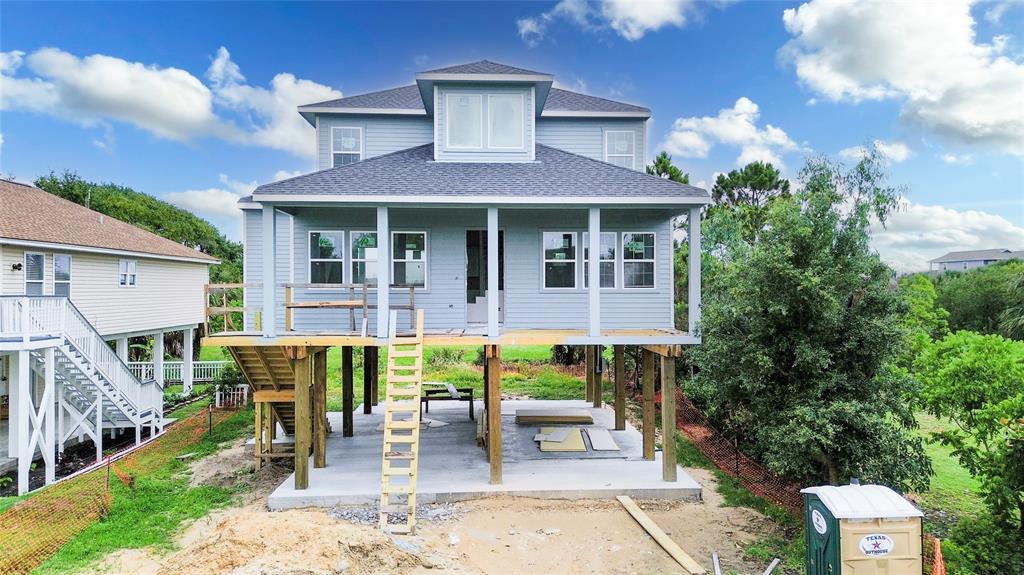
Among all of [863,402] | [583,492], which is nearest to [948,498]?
[863,402]

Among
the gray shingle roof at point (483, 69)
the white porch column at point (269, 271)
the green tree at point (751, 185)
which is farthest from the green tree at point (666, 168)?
the white porch column at point (269, 271)

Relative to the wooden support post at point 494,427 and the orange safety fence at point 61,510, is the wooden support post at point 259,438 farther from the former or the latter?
the wooden support post at point 494,427

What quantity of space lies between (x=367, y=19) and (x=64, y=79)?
31963 mm

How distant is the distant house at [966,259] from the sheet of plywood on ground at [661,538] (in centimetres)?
9850

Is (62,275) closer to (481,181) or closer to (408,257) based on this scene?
(408,257)

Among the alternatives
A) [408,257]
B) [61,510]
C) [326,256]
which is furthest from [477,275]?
[61,510]

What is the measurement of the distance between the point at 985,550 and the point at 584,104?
12.8 m

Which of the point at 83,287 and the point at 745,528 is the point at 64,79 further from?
the point at 745,528

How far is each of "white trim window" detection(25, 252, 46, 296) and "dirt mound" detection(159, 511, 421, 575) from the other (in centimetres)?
1299

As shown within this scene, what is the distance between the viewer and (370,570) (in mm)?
6504

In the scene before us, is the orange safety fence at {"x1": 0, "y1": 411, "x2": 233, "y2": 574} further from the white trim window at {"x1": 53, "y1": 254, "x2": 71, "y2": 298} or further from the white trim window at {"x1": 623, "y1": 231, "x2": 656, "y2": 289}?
the white trim window at {"x1": 623, "y1": 231, "x2": 656, "y2": 289}

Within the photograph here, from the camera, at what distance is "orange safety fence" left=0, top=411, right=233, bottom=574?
25.4ft

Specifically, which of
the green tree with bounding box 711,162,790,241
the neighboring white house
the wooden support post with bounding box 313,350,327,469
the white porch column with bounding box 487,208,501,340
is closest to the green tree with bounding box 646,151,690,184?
the green tree with bounding box 711,162,790,241

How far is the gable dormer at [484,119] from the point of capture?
12016mm
